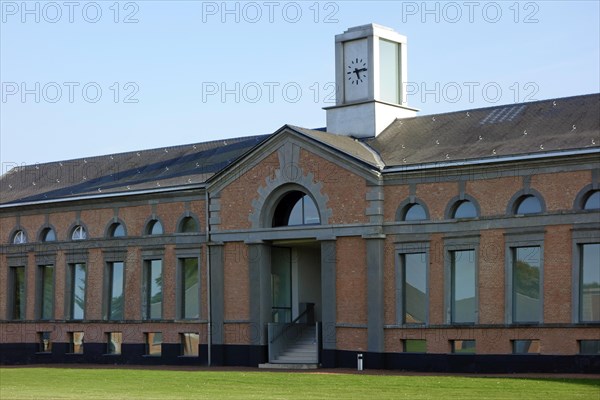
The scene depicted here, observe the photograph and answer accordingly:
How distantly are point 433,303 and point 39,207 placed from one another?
19803mm

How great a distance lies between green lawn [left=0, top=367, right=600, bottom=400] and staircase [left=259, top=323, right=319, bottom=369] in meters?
2.95

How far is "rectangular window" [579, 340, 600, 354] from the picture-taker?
37.8 meters

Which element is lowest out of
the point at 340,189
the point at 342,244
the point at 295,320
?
the point at 295,320

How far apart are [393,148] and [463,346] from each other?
7.61 m

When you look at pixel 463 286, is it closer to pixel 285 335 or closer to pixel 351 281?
pixel 351 281

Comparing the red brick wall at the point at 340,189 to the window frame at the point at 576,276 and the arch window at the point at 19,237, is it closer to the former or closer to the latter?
the window frame at the point at 576,276

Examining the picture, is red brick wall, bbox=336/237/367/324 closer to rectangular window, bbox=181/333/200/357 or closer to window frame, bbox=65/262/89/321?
rectangular window, bbox=181/333/200/357

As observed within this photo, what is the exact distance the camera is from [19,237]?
5506cm

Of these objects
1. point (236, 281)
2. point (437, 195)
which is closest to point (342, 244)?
point (437, 195)

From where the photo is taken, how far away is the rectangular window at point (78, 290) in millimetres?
52031

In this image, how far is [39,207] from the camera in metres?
53.8

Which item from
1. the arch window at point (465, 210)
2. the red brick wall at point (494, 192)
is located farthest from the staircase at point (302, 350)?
the red brick wall at point (494, 192)

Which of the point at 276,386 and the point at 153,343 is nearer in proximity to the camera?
the point at 276,386

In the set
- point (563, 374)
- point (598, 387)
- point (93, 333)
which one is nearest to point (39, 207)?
point (93, 333)
